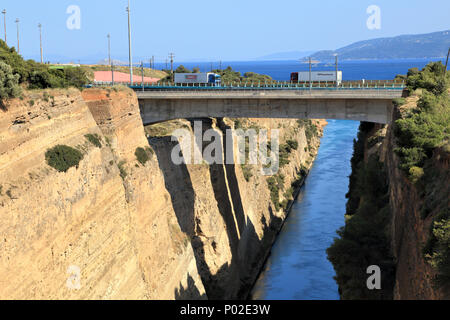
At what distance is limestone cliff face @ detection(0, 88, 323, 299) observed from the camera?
1897cm

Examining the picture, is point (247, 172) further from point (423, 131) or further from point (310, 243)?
point (423, 131)

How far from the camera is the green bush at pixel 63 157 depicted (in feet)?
70.5

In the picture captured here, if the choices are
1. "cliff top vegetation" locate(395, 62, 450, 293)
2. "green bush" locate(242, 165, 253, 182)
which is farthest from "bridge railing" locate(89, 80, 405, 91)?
"green bush" locate(242, 165, 253, 182)

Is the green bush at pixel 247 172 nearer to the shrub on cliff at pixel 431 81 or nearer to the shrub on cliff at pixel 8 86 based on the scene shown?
the shrub on cliff at pixel 431 81

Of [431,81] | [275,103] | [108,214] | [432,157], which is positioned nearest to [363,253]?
[432,157]

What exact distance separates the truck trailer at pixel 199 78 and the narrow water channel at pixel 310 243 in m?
13.9

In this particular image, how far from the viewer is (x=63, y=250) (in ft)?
66.5

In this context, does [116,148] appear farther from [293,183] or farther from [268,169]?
[293,183]

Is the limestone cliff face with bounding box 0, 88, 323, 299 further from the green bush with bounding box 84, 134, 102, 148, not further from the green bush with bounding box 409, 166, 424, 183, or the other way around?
the green bush with bounding box 409, 166, 424, 183

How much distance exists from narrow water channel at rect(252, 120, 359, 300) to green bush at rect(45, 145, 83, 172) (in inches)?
762

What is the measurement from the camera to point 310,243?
47500 millimetres
